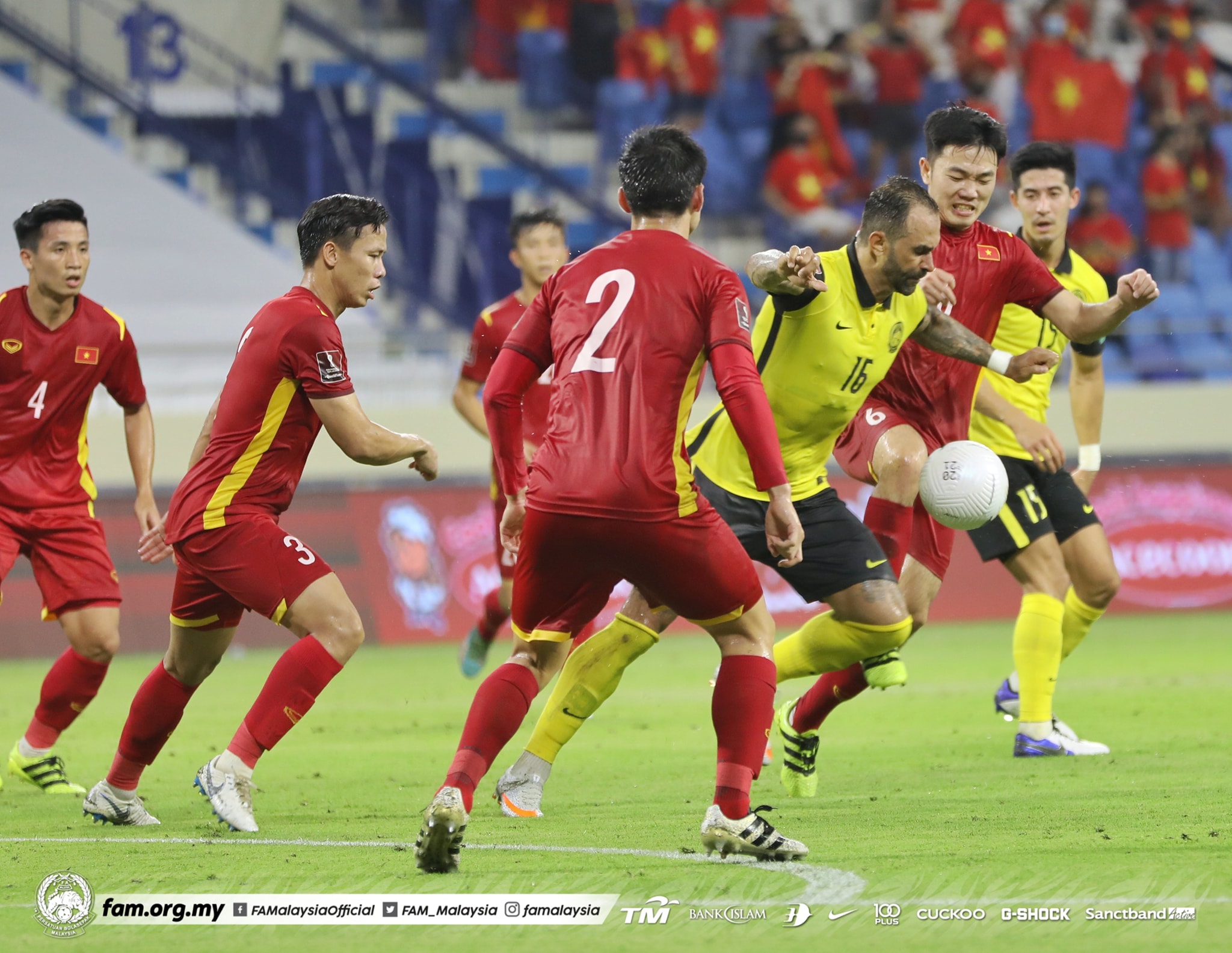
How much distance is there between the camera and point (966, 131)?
6.95 meters

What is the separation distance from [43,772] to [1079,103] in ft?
53.4

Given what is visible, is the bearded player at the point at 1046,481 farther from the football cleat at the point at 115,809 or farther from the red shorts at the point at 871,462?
Result: the football cleat at the point at 115,809

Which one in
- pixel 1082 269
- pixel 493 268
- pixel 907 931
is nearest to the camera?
pixel 907 931

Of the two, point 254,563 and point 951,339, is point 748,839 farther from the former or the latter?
point 951,339

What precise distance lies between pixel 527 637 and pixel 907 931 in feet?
5.35

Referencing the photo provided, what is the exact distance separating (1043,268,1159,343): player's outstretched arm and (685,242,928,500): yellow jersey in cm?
74

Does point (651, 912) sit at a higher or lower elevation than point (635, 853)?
higher

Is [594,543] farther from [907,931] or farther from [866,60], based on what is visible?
[866,60]

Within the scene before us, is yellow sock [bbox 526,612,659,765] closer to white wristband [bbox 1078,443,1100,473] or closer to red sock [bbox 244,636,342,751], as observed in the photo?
red sock [bbox 244,636,342,751]

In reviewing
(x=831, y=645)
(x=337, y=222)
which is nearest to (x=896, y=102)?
(x=831, y=645)

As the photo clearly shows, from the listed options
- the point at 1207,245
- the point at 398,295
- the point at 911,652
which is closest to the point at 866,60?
the point at 1207,245

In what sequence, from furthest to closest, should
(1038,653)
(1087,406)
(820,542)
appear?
1. (1087,406)
2. (1038,653)
3. (820,542)

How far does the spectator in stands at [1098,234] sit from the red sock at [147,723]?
13.5 m

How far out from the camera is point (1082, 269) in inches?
320
